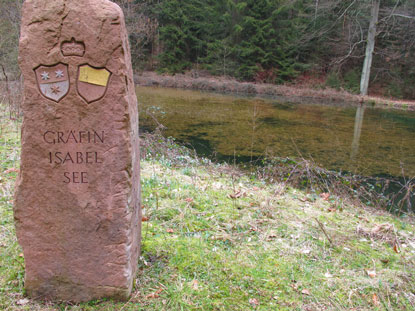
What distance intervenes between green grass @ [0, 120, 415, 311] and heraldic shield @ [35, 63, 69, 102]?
1515 mm

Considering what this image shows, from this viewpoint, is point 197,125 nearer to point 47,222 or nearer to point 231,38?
point 47,222

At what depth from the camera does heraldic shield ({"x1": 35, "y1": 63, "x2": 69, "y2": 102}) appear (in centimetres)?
203

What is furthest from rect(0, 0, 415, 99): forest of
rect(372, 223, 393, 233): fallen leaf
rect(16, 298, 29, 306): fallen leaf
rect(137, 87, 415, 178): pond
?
rect(16, 298, 29, 306): fallen leaf

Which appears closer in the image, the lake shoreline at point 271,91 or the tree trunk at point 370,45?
the lake shoreline at point 271,91

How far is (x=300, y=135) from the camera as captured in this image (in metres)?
11.3

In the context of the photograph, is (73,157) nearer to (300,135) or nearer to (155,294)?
(155,294)

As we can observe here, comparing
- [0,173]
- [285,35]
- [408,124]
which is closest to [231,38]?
[285,35]

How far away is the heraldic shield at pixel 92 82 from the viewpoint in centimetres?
204

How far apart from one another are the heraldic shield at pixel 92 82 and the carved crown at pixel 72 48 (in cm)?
10

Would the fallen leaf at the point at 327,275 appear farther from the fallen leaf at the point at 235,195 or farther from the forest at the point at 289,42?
the forest at the point at 289,42

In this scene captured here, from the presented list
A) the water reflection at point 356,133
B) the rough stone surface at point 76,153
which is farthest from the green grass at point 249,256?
the water reflection at point 356,133

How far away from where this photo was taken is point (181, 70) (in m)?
34.1

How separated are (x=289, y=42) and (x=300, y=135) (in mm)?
21910

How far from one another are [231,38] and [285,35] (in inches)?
206
